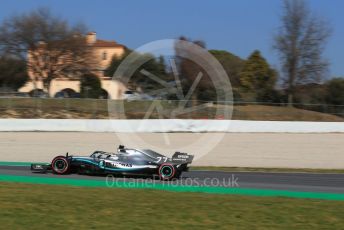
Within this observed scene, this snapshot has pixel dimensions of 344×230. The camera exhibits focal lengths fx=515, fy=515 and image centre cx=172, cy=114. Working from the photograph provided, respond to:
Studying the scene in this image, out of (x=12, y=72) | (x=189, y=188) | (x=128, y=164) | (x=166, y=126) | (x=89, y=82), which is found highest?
(x=12, y=72)

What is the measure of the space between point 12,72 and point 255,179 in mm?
41390

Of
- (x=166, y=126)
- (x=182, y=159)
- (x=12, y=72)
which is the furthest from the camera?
(x=12, y=72)

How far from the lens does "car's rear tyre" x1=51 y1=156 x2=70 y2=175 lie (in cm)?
1571

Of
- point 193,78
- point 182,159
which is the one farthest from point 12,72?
point 182,159

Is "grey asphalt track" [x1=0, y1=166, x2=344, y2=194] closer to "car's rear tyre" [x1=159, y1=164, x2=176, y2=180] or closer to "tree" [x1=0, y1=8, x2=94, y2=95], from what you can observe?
"car's rear tyre" [x1=159, y1=164, x2=176, y2=180]

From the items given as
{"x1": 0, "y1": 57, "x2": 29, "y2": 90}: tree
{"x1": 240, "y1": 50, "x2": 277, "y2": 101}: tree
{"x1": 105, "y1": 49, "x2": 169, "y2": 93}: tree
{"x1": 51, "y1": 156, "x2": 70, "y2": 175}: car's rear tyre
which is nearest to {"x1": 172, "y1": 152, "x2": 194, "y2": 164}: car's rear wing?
{"x1": 51, "y1": 156, "x2": 70, "y2": 175}: car's rear tyre

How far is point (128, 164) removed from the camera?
589 inches

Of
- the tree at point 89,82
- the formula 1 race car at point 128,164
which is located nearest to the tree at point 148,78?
the formula 1 race car at point 128,164

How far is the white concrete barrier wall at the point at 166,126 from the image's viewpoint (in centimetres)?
2738

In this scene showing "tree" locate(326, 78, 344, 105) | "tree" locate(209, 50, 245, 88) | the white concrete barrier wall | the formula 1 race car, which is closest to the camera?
the formula 1 race car
